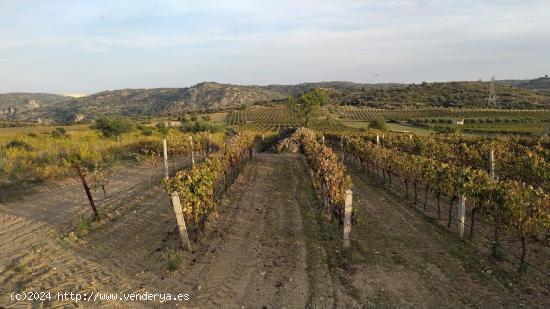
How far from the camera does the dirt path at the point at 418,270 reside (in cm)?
681

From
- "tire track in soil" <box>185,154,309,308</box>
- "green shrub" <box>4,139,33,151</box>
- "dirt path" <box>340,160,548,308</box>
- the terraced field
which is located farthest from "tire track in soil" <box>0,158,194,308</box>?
the terraced field

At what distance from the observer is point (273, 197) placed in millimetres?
14766

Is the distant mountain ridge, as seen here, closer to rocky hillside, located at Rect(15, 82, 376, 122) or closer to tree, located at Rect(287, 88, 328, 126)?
rocky hillside, located at Rect(15, 82, 376, 122)

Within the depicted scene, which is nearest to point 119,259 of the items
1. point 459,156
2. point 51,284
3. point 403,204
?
point 51,284

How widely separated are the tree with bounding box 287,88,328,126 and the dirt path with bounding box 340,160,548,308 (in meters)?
46.8

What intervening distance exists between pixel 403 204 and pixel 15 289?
37.3ft

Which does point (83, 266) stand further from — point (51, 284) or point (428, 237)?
point (428, 237)

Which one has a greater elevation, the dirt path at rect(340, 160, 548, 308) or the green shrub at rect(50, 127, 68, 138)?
the green shrub at rect(50, 127, 68, 138)

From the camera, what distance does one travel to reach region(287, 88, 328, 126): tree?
189 ft

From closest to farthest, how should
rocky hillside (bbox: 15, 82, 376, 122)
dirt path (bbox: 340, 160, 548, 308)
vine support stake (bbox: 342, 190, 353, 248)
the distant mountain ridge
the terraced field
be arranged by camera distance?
dirt path (bbox: 340, 160, 548, 308) → vine support stake (bbox: 342, 190, 353, 248) → the terraced field → the distant mountain ridge → rocky hillside (bbox: 15, 82, 376, 122)

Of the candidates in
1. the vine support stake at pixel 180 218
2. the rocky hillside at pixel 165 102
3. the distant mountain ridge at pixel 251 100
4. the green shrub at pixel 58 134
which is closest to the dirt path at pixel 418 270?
the vine support stake at pixel 180 218

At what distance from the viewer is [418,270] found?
26.4 feet

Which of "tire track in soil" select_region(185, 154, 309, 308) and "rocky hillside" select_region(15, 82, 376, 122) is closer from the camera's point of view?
"tire track in soil" select_region(185, 154, 309, 308)

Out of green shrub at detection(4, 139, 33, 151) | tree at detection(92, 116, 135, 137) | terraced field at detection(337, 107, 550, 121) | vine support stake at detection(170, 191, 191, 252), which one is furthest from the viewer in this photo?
terraced field at detection(337, 107, 550, 121)
